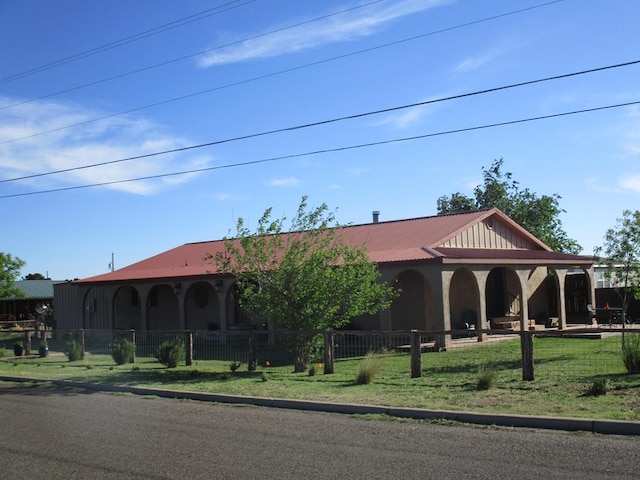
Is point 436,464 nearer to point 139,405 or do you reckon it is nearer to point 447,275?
point 139,405

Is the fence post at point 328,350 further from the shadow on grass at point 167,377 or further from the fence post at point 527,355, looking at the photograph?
the fence post at point 527,355

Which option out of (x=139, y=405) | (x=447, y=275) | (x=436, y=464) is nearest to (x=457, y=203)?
(x=447, y=275)

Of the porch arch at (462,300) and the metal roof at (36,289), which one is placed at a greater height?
the metal roof at (36,289)

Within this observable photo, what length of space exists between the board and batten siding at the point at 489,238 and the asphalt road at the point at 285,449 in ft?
46.5

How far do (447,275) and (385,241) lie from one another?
476cm

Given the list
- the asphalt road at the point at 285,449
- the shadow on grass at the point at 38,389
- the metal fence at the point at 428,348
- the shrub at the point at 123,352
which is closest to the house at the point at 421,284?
the metal fence at the point at 428,348

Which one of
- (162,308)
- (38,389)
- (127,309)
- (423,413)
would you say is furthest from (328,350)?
(127,309)

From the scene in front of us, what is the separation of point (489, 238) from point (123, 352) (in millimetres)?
13546

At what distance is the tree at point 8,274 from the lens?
4477 centimetres

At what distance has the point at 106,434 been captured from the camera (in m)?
9.73

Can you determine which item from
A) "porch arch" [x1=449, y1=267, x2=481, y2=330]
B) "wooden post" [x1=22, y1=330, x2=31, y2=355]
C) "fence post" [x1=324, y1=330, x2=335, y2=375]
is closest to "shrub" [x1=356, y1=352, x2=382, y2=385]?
"fence post" [x1=324, y1=330, x2=335, y2=375]

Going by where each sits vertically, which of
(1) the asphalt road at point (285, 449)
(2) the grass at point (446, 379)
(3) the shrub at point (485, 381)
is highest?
(3) the shrub at point (485, 381)

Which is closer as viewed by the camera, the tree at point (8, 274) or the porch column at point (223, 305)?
A: the porch column at point (223, 305)

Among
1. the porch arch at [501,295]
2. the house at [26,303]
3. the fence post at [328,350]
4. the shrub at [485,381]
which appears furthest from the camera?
the house at [26,303]
